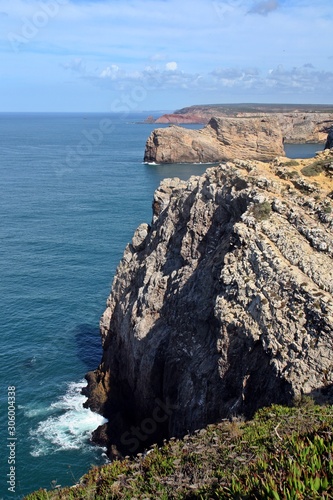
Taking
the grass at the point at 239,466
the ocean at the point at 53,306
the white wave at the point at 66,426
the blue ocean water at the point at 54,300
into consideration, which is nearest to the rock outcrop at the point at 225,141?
the blue ocean water at the point at 54,300

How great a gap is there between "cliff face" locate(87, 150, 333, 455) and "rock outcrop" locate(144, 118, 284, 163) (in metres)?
113

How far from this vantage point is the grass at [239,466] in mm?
11328

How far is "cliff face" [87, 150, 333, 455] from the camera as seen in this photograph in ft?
82.1

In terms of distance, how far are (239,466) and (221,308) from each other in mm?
12654

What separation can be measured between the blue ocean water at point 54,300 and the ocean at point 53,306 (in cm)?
10

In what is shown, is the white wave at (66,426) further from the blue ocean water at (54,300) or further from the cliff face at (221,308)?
the cliff face at (221,308)

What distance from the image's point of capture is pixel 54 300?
5566 cm

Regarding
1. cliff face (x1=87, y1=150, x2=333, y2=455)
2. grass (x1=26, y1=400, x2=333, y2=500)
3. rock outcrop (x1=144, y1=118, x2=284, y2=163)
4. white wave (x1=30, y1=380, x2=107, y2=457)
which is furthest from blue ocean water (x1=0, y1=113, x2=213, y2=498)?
rock outcrop (x1=144, y1=118, x2=284, y2=163)

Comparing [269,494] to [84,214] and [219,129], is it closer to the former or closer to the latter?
[84,214]

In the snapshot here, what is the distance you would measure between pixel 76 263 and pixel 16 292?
1071cm

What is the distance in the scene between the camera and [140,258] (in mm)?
43531

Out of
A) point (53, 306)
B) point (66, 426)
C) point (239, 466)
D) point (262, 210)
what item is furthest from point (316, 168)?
point (53, 306)

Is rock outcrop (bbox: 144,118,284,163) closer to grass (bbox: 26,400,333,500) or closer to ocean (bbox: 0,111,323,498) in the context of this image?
ocean (bbox: 0,111,323,498)

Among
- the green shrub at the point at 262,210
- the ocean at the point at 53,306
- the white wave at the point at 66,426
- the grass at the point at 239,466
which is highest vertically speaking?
the green shrub at the point at 262,210
